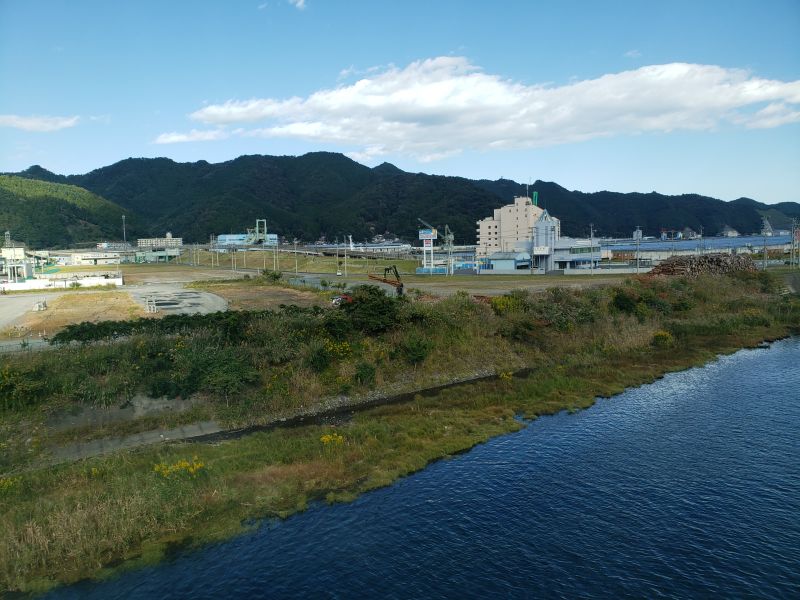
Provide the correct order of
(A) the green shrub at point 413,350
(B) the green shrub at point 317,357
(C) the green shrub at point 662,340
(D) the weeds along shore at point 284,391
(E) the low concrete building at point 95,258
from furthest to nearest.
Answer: (E) the low concrete building at point 95,258 < (C) the green shrub at point 662,340 < (A) the green shrub at point 413,350 < (B) the green shrub at point 317,357 < (D) the weeds along shore at point 284,391

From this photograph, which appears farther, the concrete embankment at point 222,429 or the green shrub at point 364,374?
the green shrub at point 364,374

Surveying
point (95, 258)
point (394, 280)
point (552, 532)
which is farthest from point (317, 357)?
point (95, 258)

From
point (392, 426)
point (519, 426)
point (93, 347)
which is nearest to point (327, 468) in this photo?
point (392, 426)

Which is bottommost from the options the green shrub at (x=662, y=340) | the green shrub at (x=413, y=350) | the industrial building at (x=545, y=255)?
the green shrub at (x=662, y=340)

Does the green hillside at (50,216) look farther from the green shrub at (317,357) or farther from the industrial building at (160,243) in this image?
the green shrub at (317,357)

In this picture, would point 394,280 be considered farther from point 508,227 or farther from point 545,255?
point 508,227

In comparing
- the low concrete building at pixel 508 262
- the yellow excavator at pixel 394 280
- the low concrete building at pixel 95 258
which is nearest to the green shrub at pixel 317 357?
the yellow excavator at pixel 394 280

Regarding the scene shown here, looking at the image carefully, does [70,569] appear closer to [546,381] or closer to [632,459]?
[632,459]
